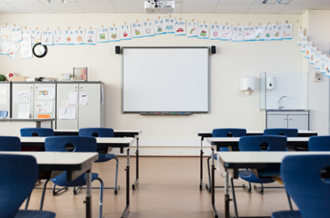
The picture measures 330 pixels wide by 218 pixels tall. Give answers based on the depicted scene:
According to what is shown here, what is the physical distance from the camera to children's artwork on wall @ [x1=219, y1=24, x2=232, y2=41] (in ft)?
16.5

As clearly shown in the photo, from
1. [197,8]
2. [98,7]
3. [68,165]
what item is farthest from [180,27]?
[68,165]

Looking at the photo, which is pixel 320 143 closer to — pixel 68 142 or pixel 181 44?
pixel 68 142

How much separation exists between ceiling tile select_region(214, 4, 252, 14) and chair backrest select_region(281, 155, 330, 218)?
14.8ft

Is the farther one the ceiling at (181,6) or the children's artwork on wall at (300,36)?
the children's artwork on wall at (300,36)

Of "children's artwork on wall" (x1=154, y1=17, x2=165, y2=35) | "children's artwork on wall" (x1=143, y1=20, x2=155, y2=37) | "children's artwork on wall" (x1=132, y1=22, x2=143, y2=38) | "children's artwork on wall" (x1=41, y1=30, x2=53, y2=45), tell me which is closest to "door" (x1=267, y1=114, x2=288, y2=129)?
"children's artwork on wall" (x1=154, y1=17, x2=165, y2=35)

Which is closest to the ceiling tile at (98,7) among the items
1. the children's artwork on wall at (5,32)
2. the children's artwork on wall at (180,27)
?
the children's artwork on wall at (180,27)

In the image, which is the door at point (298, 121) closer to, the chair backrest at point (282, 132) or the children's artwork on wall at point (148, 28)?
the chair backrest at point (282, 132)

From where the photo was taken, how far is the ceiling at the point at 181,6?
4512mm

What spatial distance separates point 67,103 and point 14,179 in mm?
3906

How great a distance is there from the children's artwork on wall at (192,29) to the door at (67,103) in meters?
2.71

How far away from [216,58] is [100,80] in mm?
2667

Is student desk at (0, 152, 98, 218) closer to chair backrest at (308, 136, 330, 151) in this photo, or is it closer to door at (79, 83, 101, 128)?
chair backrest at (308, 136, 330, 151)

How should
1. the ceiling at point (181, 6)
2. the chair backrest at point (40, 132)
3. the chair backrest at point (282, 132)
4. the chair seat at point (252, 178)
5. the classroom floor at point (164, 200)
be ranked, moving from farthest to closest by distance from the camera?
the ceiling at point (181, 6) < the chair backrest at point (40, 132) < the chair backrest at point (282, 132) < the classroom floor at point (164, 200) < the chair seat at point (252, 178)

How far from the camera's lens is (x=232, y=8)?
480 cm
